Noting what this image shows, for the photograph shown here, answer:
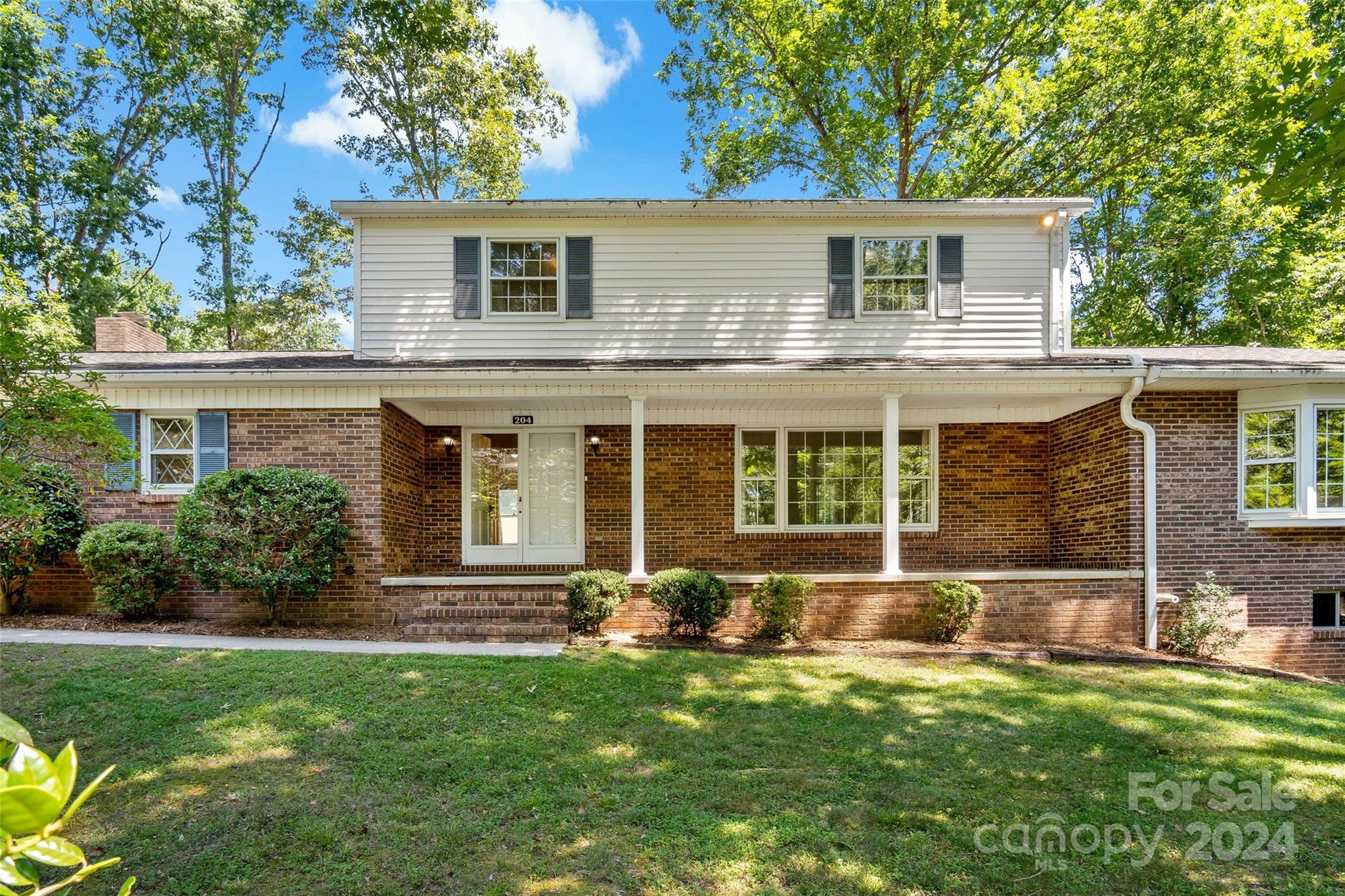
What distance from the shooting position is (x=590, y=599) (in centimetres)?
721

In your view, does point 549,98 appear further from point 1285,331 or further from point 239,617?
point 1285,331

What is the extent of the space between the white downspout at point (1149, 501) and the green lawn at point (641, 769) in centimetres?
154

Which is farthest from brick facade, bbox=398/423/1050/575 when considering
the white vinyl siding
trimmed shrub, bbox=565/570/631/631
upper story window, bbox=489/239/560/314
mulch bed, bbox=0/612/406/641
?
trimmed shrub, bbox=565/570/631/631

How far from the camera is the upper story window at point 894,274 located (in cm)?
961

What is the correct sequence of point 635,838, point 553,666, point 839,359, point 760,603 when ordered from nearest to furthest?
point 635,838, point 553,666, point 760,603, point 839,359

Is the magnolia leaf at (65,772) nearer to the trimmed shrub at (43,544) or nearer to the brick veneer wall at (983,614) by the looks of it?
the brick veneer wall at (983,614)

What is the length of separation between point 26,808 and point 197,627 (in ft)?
26.0

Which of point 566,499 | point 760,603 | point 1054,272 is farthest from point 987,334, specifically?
point 566,499

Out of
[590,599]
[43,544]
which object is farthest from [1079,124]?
[43,544]

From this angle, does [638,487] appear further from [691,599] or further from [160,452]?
[160,452]

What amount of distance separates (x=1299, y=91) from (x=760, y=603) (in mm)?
5843

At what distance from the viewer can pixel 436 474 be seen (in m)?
9.77

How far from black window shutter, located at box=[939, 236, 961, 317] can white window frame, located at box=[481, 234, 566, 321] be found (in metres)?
5.52

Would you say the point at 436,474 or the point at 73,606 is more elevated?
the point at 436,474
